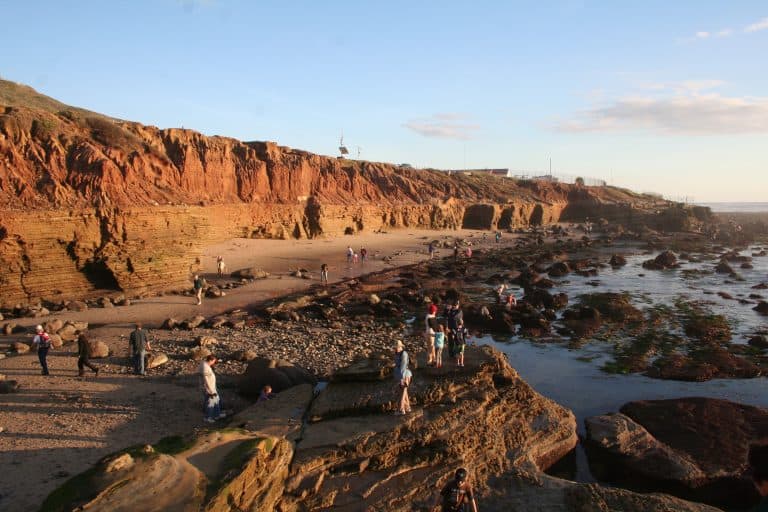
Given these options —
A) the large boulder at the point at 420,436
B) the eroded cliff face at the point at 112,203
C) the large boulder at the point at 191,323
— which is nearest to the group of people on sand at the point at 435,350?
the large boulder at the point at 420,436

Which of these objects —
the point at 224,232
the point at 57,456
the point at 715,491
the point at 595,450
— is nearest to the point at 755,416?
the point at 715,491

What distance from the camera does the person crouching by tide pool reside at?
1033 centimetres

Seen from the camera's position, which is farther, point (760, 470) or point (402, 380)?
point (760, 470)

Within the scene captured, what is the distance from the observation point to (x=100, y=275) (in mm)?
23469

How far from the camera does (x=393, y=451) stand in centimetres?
946

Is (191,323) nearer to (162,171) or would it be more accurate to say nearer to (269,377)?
(269,377)

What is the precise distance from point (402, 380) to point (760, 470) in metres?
8.39

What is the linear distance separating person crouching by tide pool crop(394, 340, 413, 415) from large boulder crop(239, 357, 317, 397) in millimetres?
3576

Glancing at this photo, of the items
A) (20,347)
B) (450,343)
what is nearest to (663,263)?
(450,343)

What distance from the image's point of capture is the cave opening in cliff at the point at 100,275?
75.4 feet

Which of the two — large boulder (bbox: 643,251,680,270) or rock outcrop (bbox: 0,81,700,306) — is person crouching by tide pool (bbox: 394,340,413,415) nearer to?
rock outcrop (bbox: 0,81,700,306)

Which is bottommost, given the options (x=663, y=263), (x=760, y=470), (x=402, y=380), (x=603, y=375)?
(x=760, y=470)

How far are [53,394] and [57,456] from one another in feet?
11.8

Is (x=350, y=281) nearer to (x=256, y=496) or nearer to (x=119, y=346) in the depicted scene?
(x=119, y=346)
